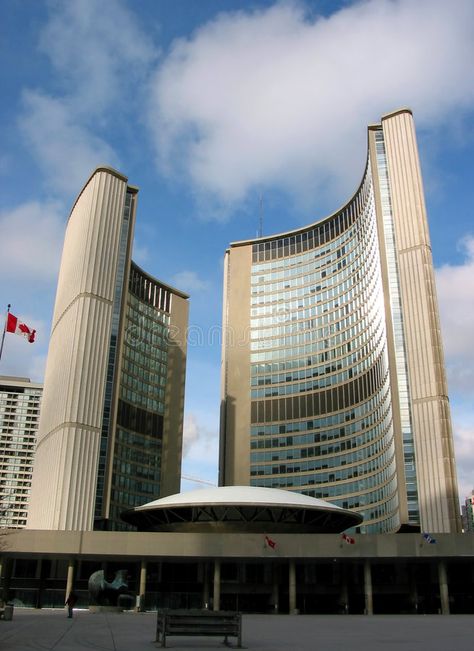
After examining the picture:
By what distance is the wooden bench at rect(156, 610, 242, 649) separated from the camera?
71.4ft

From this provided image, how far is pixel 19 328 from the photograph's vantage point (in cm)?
5312

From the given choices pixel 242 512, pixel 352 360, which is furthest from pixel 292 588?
pixel 352 360

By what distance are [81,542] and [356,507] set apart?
168 ft

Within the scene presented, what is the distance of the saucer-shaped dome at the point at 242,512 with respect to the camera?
70.3 metres

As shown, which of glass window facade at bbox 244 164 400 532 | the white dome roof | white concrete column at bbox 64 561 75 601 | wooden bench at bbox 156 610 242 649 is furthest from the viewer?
glass window facade at bbox 244 164 400 532

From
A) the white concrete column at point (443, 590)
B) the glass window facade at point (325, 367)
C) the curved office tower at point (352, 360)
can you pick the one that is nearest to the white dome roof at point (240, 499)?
the white concrete column at point (443, 590)

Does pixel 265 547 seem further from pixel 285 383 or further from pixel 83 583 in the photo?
pixel 285 383

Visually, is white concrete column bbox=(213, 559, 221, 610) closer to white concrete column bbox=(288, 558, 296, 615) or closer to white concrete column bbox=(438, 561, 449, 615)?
white concrete column bbox=(288, 558, 296, 615)

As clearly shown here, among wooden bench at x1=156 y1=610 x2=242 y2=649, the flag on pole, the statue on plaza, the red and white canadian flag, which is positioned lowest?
wooden bench at x1=156 y1=610 x2=242 y2=649

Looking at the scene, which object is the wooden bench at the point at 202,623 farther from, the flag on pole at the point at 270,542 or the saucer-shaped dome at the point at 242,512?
the saucer-shaped dome at the point at 242,512

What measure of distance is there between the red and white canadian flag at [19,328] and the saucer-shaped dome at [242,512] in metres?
26.8

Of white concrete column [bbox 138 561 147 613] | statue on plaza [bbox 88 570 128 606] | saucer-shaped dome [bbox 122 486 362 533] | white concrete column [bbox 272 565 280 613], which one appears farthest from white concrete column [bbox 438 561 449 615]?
statue on plaza [bbox 88 570 128 606]

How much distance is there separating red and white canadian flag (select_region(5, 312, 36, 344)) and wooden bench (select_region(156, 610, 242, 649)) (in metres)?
33.3

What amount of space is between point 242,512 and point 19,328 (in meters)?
32.7
